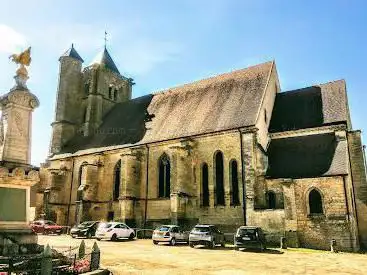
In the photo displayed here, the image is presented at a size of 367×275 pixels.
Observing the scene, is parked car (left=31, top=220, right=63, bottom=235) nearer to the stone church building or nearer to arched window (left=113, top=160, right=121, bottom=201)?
the stone church building

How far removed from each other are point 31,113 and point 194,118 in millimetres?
17534

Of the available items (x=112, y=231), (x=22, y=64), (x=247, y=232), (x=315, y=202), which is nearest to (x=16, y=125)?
(x=22, y=64)

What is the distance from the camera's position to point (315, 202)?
2019 centimetres

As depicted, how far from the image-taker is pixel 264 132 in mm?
24531

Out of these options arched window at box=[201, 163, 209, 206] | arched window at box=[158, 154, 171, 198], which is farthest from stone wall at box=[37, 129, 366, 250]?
arched window at box=[158, 154, 171, 198]

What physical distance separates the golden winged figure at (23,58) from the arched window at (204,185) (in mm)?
16156

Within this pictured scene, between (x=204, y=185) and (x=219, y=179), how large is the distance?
126cm

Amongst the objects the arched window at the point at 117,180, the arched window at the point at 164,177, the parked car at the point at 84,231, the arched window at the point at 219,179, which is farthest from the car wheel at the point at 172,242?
the arched window at the point at 117,180

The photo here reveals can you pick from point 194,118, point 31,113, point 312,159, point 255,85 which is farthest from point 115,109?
point 31,113

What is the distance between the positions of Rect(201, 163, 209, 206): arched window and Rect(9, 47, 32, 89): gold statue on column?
16.1 meters

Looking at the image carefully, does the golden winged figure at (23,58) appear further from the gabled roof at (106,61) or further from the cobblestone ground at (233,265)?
the gabled roof at (106,61)

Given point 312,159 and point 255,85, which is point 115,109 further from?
point 312,159

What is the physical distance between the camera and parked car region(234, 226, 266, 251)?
→ 58.0 ft

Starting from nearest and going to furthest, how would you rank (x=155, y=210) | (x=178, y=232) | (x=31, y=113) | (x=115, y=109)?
(x=31, y=113), (x=178, y=232), (x=155, y=210), (x=115, y=109)
